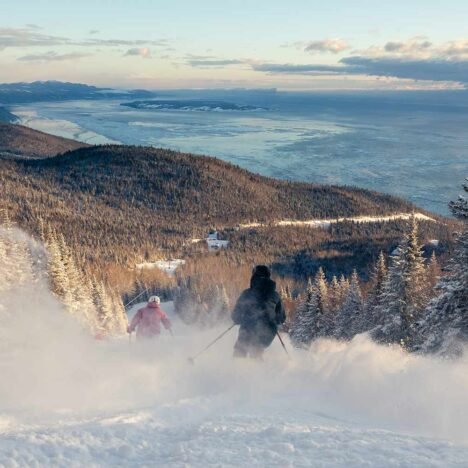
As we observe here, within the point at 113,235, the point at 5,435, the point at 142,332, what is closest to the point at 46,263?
the point at 142,332

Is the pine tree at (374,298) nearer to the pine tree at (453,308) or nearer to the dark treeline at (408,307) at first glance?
the dark treeline at (408,307)

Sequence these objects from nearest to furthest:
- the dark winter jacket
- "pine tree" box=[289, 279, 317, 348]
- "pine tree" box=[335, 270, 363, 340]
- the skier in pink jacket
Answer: the dark winter jacket, the skier in pink jacket, "pine tree" box=[335, 270, 363, 340], "pine tree" box=[289, 279, 317, 348]

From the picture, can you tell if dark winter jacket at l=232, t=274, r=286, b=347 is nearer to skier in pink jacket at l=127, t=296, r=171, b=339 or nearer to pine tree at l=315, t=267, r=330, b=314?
skier in pink jacket at l=127, t=296, r=171, b=339

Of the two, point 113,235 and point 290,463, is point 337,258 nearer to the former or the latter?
point 113,235

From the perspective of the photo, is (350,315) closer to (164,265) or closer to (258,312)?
(258,312)

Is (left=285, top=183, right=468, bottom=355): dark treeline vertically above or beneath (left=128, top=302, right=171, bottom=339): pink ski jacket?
beneath

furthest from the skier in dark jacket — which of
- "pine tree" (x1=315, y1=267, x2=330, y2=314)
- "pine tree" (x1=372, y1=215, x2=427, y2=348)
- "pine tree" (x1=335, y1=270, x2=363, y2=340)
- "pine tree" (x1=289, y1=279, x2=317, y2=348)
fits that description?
"pine tree" (x1=315, y1=267, x2=330, y2=314)
